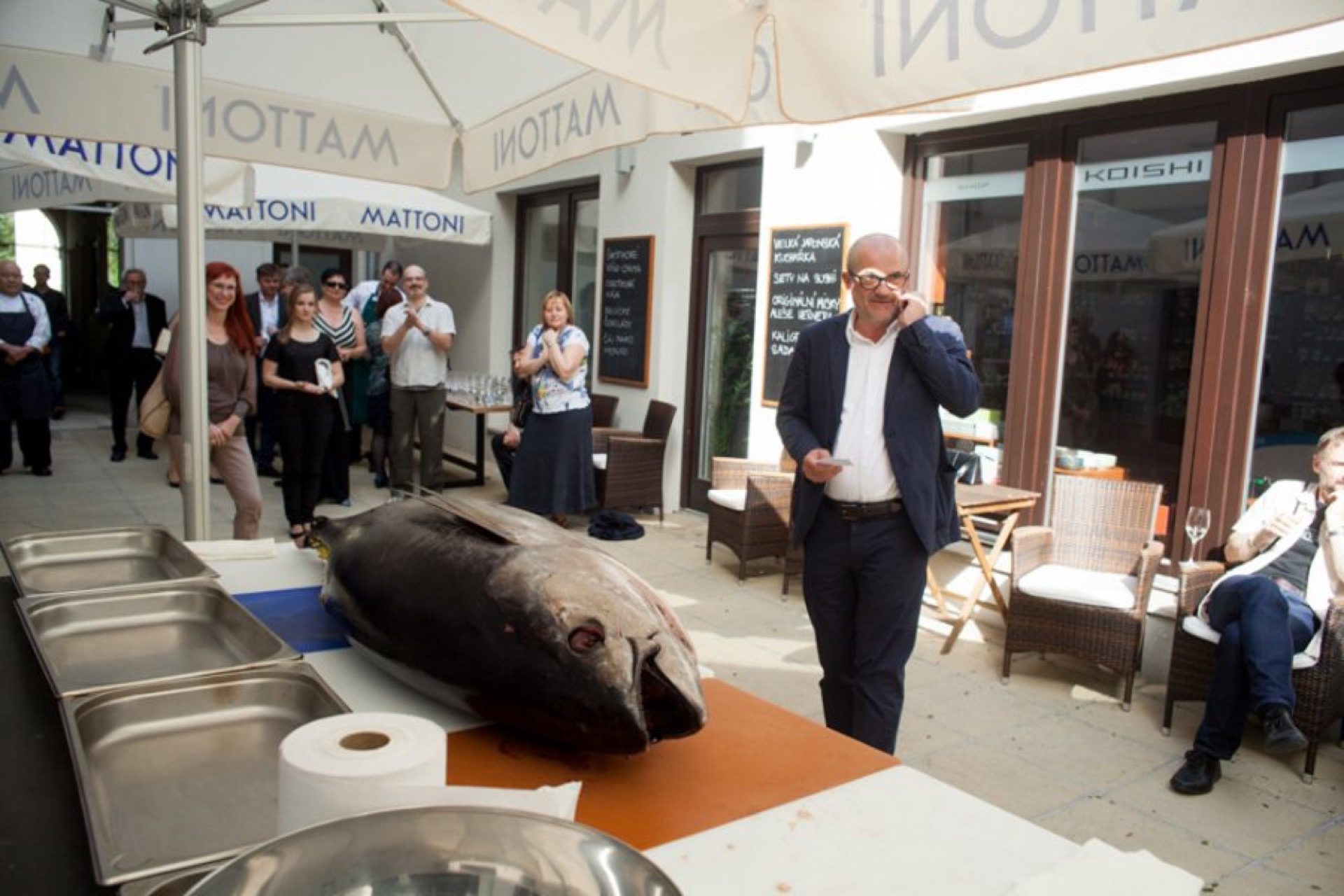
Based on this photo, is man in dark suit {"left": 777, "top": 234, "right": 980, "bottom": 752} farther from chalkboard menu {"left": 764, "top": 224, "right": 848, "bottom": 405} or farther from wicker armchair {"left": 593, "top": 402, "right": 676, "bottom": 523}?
wicker armchair {"left": 593, "top": 402, "right": 676, "bottom": 523}

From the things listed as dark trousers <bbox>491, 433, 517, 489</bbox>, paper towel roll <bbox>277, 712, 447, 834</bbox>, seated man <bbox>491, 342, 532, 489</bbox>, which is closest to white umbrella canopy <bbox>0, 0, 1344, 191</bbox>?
paper towel roll <bbox>277, 712, 447, 834</bbox>

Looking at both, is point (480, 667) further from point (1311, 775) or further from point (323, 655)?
point (1311, 775)

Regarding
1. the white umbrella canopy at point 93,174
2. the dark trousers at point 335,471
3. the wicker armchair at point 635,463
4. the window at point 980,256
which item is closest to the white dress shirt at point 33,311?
the white umbrella canopy at point 93,174

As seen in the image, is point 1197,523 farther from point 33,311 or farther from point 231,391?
point 33,311

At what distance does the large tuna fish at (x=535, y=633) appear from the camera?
1.48 m

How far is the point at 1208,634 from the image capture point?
13.6 feet

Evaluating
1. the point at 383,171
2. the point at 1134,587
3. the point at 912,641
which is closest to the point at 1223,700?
the point at 1134,587

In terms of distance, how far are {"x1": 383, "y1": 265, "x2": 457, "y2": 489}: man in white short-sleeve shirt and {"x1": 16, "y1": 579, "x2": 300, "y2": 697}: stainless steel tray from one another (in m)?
5.98

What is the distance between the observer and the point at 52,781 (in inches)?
56.1

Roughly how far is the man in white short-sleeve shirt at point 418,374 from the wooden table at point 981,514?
4.44 meters

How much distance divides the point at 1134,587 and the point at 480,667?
4081mm

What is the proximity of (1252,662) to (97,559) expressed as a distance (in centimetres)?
394

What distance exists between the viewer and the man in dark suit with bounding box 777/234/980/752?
305cm

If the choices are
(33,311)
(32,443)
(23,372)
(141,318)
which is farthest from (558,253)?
(32,443)
